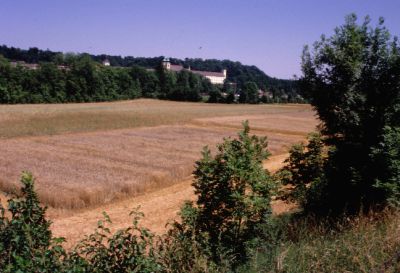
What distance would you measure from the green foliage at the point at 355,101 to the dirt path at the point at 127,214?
16.5ft

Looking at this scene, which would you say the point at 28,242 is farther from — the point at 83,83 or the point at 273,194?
the point at 83,83

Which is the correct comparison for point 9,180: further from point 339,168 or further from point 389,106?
point 389,106

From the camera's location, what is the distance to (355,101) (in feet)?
37.8

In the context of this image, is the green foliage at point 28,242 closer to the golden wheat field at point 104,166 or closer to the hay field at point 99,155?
the golden wheat field at point 104,166

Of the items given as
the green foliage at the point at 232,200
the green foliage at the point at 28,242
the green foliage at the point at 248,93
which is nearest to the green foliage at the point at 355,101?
the green foliage at the point at 232,200

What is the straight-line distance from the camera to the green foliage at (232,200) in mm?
8125

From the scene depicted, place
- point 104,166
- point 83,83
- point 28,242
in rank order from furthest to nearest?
1. point 83,83
2. point 104,166
3. point 28,242

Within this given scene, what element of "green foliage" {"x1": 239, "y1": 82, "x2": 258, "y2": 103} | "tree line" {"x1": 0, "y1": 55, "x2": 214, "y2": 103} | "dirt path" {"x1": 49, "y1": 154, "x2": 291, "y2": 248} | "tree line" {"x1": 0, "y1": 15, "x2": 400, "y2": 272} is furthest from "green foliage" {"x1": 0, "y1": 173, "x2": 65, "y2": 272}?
"green foliage" {"x1": 239, "y1": 82, "x2": 258, "y2": 103}

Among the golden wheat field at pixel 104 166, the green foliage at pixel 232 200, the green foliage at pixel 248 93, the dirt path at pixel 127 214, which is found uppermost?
the green foliage at pixel 248 93

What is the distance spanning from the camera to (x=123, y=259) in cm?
555

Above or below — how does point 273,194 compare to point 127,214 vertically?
above

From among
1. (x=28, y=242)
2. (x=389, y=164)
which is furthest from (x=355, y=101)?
(x=28, y=242)

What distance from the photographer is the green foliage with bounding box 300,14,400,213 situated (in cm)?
1114

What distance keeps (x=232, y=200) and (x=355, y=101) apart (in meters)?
5.80
